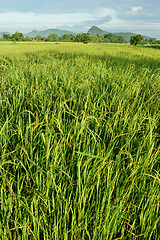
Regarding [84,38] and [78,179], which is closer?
[78,179]

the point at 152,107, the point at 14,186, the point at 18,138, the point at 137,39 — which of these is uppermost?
the point at 137,39

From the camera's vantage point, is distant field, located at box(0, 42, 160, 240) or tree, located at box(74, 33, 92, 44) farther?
tree, located at box(74, 33, 92, 44)

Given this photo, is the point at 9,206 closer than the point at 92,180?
Yes

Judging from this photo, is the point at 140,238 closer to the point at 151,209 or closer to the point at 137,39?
the point at 151,209

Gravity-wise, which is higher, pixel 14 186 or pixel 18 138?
pixel 18 138

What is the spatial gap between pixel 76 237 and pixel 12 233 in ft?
1.11

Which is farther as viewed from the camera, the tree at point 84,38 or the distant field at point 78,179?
the tree at point 84,38

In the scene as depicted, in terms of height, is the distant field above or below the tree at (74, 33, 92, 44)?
below

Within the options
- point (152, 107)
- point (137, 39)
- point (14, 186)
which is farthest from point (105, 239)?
point (137, 39)

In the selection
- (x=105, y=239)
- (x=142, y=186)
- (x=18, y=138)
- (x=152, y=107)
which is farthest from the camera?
(x=152, y=107)

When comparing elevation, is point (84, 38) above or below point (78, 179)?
above

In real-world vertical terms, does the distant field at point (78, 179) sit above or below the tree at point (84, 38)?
below

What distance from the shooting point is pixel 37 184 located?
84 centimetres

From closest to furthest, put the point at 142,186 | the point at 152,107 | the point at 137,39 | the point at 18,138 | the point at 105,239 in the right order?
1. the point at 105,239
2. the point at 142,186
3. the point at 18,138
4. the point at 152,107
5. the point at 137,39
